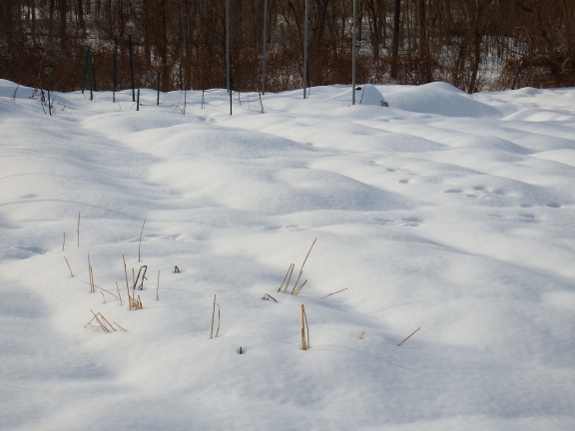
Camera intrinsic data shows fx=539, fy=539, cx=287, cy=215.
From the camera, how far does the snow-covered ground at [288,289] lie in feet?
4.13

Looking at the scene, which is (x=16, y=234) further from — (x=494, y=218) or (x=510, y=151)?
(x=510, y=151)

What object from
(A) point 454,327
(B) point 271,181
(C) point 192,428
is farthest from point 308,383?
(B) point 271,181

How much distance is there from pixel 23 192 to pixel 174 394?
2.31 m

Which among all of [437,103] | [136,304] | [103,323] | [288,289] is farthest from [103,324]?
[437,103]

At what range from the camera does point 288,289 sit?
2053mm

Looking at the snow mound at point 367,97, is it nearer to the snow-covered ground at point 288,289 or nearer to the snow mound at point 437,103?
the snow mound at point 437,103

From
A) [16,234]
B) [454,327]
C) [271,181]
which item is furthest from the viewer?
[271,181]

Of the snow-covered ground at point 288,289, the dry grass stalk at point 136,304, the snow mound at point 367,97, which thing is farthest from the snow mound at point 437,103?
the dry grass stalk at point 136,304

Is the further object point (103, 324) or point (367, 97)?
point (367, 97)

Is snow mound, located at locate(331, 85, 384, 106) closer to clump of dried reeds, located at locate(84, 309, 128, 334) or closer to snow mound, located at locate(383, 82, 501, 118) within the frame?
snow mound, located at locate(383, 82, 501, 118)

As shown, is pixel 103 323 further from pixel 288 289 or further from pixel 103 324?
pixel 288 289

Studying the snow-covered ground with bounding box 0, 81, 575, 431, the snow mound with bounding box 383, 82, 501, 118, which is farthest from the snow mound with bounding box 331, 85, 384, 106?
the snow-covered ground with bounding box 0, 81, 575, 431

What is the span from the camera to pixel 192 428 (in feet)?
3.68

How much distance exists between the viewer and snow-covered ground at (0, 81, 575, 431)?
126cm
